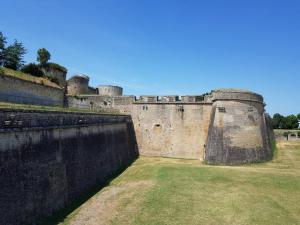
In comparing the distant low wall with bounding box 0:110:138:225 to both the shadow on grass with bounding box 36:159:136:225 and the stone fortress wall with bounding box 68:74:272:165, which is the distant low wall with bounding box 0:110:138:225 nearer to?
the shadow on grass with bounding box 36:159:136:225

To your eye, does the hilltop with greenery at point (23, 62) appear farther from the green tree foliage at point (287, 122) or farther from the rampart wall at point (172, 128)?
the green tree foliage at point (287, 122)

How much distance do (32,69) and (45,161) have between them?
1497cm

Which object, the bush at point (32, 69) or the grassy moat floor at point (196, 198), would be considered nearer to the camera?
the grassy moat floor at point (196, 198)

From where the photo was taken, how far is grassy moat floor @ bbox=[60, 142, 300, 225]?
9.71 meters

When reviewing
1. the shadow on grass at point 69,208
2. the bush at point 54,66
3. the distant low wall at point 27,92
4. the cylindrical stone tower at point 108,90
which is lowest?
the shadow on grass at point 69,208

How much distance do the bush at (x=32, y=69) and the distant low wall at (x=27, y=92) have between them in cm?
243

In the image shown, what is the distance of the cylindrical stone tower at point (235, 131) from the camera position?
18.7 meters

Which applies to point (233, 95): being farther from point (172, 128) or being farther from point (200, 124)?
point (172, 128)

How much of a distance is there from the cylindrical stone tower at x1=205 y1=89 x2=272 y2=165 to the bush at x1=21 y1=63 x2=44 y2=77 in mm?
14188

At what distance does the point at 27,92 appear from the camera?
18.1 m

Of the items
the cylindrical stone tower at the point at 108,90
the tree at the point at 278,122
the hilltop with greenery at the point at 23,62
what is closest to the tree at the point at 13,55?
the hilltop with greenery at the point at 23,62

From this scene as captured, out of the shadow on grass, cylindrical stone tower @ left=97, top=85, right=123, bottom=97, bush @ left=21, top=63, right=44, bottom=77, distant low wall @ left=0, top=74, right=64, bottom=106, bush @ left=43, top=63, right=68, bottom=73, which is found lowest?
the shadow on grass

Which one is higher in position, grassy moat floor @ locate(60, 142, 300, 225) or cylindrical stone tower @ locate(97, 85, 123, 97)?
cylindrical stone tower @ locate(97, 85, 123, 97)

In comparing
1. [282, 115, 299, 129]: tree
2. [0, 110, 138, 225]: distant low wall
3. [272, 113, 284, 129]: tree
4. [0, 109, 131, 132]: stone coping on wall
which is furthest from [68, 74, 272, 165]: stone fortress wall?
[272, 113, 284, 129]: tree
